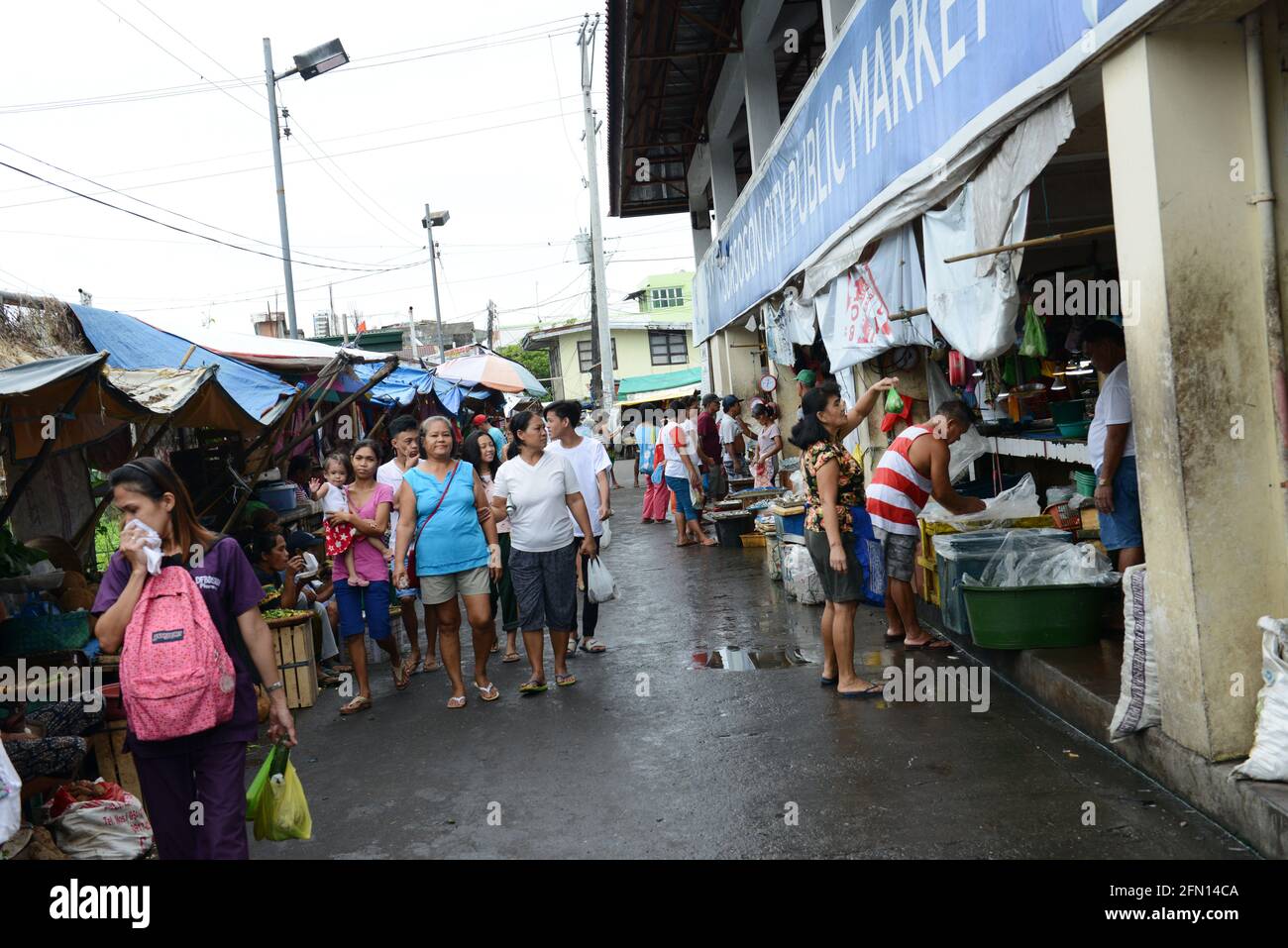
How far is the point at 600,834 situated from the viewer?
4.84 m

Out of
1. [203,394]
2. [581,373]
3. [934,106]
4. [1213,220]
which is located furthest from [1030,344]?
[581,373]

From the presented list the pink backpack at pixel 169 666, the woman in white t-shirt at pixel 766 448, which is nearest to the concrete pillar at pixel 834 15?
the woman in white t-shirt at pixel 766 448

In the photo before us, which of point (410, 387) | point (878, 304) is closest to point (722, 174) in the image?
point (410, 387)

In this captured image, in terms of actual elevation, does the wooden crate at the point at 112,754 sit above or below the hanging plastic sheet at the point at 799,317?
below

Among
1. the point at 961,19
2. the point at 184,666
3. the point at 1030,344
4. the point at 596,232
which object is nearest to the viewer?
the point at 184,666

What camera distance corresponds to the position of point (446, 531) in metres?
7.23

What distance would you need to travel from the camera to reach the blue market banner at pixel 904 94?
4844 millimetres

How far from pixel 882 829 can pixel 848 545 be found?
7.81 feet

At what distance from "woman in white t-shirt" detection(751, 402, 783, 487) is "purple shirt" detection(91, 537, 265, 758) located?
1123 cm

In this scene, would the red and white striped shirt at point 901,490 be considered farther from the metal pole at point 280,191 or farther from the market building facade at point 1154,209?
the metal pole at point 280,191

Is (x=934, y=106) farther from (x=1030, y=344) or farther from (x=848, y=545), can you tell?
(x=848, y=545)

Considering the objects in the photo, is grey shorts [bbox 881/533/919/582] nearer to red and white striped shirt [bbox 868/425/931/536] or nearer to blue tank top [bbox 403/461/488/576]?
red and white striped shirt [bbox 868/425/931/536]

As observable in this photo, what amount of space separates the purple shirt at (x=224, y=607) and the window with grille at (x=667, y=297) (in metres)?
55.0

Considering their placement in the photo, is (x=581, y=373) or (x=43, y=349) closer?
(x=43, y=349)
